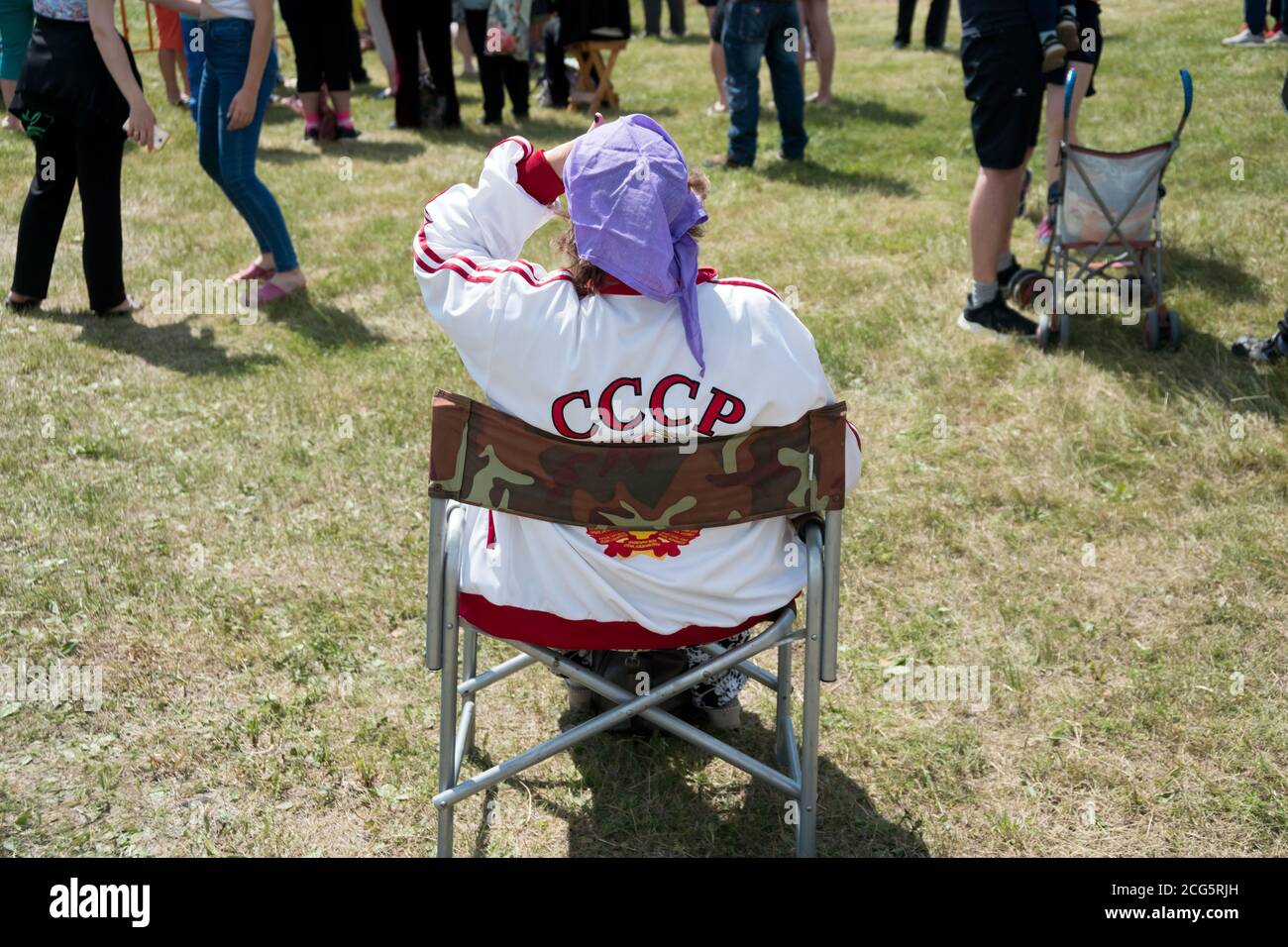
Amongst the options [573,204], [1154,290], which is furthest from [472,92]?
[573,204]

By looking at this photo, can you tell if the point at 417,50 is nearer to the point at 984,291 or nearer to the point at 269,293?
the point at 269,293

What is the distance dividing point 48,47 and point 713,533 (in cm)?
430

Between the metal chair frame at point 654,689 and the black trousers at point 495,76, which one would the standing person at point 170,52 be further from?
the metal chair frame at point 654,689

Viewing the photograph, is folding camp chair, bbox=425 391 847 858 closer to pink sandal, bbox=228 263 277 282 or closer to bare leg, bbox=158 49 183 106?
pink sandal, bbox=228 263 277 282

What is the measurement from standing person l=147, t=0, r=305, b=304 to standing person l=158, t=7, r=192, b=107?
4938mm

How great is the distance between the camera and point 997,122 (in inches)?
195

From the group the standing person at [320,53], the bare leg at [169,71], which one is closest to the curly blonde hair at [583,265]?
the standing person at [320,53]

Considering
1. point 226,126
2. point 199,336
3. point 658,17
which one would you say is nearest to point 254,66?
point 226,126

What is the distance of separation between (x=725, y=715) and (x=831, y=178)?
5575mm

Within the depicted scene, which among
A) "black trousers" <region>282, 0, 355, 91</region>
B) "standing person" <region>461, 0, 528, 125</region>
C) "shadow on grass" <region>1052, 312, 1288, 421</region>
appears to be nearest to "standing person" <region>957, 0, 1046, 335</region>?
"shadow on grass" <region>1052, 312, 1288, 421</region>

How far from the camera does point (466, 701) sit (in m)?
2.95

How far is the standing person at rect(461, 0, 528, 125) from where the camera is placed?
9.88 m

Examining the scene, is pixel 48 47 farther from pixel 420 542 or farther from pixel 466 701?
pixel 466 701

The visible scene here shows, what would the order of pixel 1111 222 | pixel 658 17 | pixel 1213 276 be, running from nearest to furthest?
pixel 1111 222, pixel 1213 276, pixel 658 17
